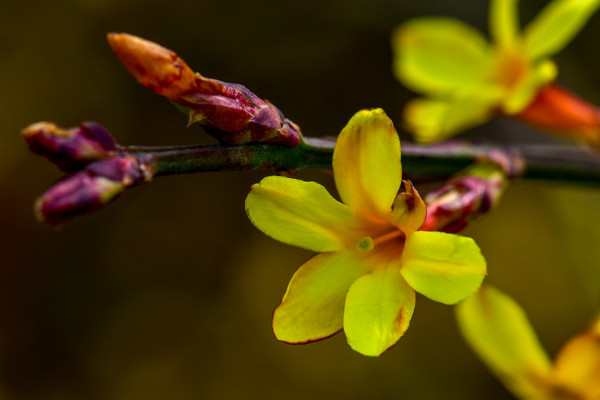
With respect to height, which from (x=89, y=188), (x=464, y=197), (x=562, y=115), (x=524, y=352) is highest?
(x=89, y=188)

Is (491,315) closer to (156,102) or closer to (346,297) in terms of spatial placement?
(346,297)

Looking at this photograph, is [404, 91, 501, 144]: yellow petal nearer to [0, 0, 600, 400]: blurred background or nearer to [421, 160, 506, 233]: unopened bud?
[421, 160, 506, 233]: unopened bud

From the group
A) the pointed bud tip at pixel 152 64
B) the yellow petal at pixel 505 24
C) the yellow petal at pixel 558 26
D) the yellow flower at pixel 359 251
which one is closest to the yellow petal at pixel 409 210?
the yellow flower at pixel 359 251

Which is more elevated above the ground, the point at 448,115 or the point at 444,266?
the point at 444,266

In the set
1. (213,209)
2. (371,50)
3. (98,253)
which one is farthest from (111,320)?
(371,50)

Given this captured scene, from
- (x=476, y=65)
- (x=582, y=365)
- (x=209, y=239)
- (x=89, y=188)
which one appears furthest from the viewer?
(x=209, y=239)

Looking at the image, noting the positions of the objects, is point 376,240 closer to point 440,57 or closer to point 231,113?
point 231,113

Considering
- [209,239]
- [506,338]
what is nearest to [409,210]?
[506,338]

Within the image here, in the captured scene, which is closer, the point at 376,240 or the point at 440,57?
the point at 376,240
